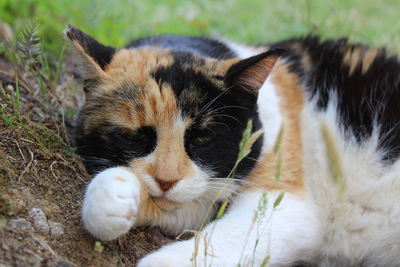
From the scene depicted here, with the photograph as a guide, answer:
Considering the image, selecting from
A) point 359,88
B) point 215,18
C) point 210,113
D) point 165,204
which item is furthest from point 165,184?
point 215,18

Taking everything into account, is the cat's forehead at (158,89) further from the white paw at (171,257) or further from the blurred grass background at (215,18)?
the blurred grass background at (215,18)

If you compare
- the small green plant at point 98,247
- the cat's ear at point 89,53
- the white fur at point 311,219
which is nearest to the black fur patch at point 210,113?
the white fur at point 311,219

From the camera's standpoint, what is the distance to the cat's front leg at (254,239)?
83.7 inches

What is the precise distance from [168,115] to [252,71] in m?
0.43

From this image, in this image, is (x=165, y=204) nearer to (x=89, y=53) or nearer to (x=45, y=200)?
(x=45, y=200)

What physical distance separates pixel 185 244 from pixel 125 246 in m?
0.26

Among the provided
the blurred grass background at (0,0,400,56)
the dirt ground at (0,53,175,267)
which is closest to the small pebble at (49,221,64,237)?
the dirt ground at (0,53,175,267)

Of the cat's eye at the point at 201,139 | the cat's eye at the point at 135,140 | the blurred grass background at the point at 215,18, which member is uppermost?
the blurred grass background at the point at 215,18

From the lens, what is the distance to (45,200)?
2156mm

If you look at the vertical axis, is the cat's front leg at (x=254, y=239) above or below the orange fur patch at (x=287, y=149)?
below

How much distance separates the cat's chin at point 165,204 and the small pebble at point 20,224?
1.85 feet

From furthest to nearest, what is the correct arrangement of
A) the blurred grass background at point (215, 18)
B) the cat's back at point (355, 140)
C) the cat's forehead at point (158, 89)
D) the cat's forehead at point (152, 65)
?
the blurred grass background at point (215, 18) < the cat's back at point (355, 140) < the cat's forehead at point (152, 65) < the cat's forehead at point (158, 89)

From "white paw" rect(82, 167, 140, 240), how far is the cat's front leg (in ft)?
0.74

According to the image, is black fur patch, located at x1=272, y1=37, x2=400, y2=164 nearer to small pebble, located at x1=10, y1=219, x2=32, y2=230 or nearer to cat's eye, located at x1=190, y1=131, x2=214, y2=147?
cat's eye, located at x1=190, y1=131, x2=214, y2=147
